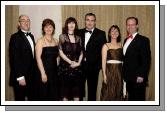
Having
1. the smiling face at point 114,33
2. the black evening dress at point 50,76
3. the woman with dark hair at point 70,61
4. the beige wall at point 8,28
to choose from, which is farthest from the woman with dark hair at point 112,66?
the beige wall at point 8,28

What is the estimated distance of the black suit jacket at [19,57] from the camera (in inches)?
130

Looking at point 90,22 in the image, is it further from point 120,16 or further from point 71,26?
point 120,16

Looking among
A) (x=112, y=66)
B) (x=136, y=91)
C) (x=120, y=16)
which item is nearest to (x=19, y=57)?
(x=112, y=66)

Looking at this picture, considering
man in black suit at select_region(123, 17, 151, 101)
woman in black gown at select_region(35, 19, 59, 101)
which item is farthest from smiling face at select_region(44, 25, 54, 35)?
man in black suit at select_region(123, 17, 151, 101)

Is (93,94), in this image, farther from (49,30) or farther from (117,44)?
(49,30)

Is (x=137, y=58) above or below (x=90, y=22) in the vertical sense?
below

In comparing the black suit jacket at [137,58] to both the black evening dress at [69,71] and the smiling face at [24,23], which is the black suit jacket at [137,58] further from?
the smiling face at [24,23]

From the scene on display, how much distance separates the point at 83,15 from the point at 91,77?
625mm

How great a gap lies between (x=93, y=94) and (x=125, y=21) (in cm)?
80

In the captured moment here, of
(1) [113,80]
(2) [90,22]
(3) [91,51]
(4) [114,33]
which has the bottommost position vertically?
(1) [113,80]

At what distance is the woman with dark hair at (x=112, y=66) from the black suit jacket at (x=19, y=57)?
0.74 metres

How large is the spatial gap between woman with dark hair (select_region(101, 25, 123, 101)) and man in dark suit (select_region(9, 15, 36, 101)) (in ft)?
2.34

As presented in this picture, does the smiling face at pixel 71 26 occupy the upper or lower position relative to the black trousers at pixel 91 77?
upper

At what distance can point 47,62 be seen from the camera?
330 cm
